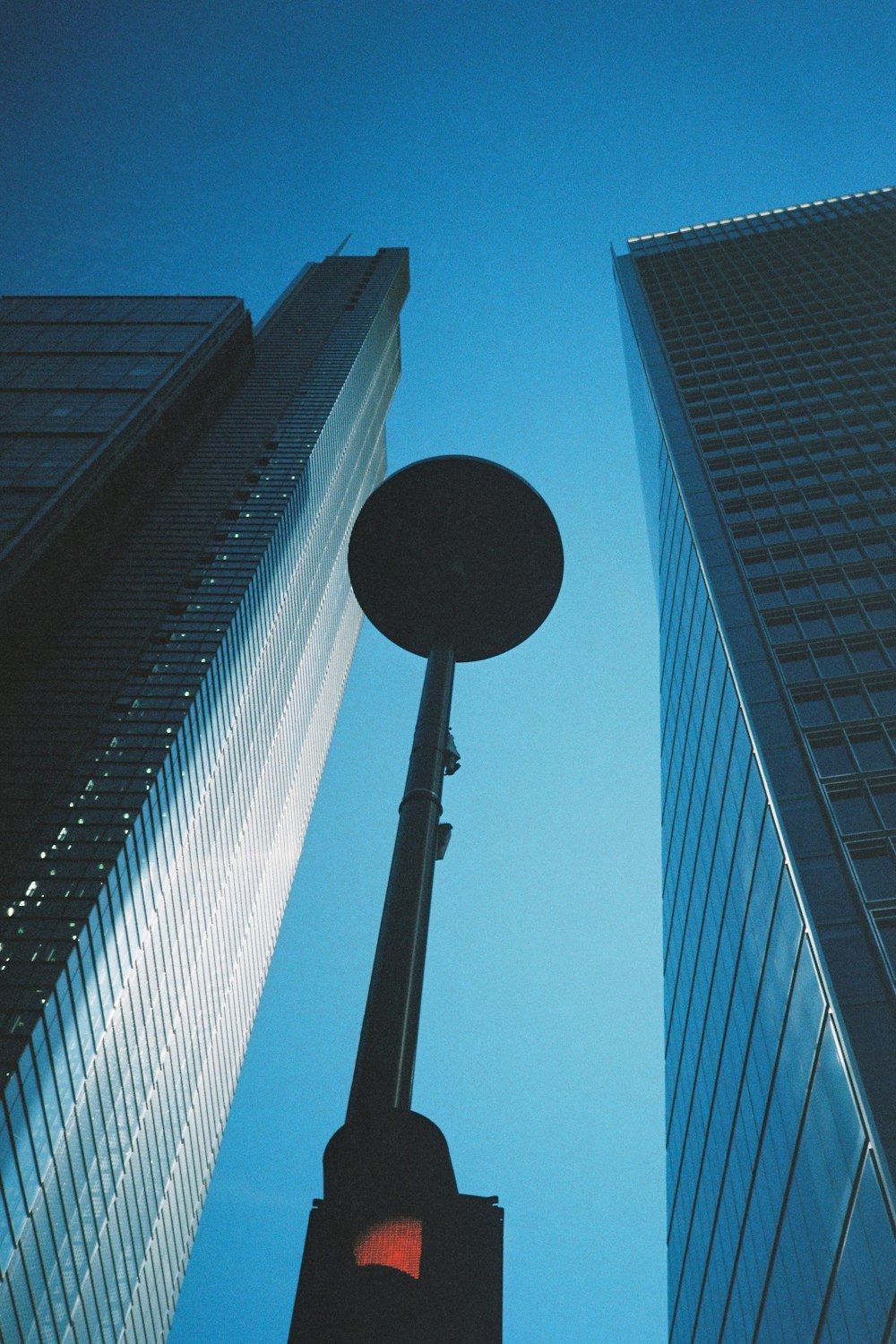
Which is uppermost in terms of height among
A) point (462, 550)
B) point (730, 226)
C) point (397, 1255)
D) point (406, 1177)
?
point (730, 226)

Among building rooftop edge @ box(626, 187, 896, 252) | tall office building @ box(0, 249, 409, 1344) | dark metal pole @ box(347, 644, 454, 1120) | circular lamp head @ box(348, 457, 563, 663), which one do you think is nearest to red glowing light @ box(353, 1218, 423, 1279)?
dark metal pole @ box(347, 644, 454, 1120)

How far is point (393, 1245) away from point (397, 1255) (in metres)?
0.04

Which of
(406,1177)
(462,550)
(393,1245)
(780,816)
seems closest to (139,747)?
(780,816)

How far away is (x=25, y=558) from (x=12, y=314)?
182 feet

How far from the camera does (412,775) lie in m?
6.82

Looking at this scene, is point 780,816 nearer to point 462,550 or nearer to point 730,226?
point 462,550

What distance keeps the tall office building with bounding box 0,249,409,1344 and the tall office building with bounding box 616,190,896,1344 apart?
30.7 m

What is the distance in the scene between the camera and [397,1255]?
360 cm

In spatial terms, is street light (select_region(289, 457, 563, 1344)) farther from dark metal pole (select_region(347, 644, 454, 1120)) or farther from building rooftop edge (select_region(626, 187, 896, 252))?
building rooftop edge (select_region(626, 187, 896, 252))

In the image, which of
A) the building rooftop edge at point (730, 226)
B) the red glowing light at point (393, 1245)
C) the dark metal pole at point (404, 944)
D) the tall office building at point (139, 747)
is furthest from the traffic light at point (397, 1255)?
the building rooftop edge at point (730, 226)

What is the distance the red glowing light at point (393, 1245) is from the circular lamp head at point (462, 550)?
250 inches

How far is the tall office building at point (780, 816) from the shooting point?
22.6 m

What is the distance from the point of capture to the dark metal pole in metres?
4.45

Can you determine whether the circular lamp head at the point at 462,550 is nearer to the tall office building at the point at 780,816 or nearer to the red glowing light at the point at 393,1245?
the red glowing light at the point at 393,1245
